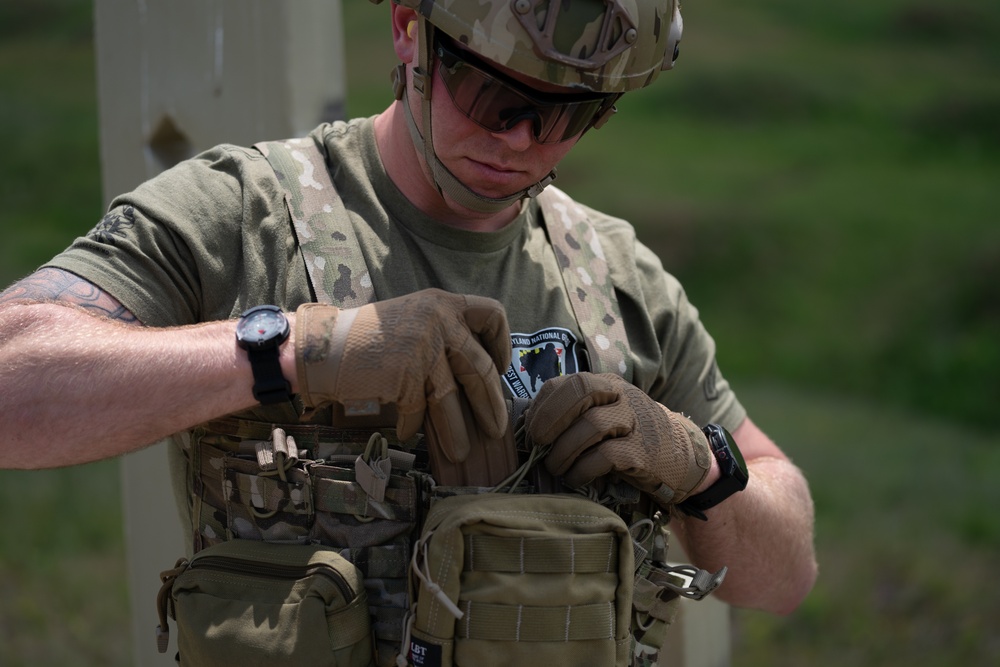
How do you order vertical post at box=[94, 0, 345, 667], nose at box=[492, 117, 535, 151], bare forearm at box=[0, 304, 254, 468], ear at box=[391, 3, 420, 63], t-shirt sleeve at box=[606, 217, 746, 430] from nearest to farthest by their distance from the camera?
bare forearm at box=[0, 304, 254, 468], nose at box=[492, 117, 535, 151], ear at box=[391, 3, 420, 63], t-shirt sleeve at box=[606, 217, 746, 430], vertical post at box=[94, 0, 345, 667]

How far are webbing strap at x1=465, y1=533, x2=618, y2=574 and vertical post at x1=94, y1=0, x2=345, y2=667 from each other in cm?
177

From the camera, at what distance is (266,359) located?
192 cm

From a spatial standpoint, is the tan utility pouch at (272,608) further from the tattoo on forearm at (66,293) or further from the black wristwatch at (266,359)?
the tattoo on forearm at (66,293)

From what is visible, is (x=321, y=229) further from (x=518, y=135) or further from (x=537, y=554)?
(x=537, y=554)

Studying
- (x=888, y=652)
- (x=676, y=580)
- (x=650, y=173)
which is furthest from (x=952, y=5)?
(x=676, y=580)

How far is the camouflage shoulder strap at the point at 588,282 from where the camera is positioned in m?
2.45

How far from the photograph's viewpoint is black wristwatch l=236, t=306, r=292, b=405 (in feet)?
6.30

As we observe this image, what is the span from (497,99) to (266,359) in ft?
2.36

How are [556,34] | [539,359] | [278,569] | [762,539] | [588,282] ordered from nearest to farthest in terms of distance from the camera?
[278,569], [556,34], [539,359], [588,282], [762,539]

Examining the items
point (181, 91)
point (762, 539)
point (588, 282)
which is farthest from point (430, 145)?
point (181, 91)

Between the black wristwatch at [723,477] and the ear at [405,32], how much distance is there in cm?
108

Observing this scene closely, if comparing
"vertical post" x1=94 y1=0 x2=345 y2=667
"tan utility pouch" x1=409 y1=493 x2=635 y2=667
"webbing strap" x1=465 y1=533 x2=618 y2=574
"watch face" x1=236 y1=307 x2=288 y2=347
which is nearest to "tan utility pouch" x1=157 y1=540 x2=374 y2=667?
"tan utility pouch" x1=409 y1=493 x2=635 y2=667

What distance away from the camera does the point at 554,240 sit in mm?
2602

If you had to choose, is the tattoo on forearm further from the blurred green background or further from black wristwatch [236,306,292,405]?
the blurred green background
